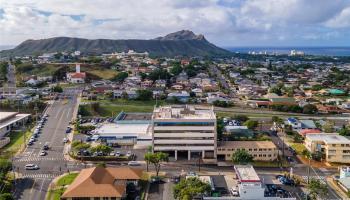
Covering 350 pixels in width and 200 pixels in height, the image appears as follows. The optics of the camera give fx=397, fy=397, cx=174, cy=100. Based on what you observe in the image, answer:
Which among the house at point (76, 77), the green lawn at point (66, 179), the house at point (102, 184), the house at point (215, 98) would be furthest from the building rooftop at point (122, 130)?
the house at point (76, 77)

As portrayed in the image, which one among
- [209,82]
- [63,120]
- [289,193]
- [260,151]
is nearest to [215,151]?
[260,151]

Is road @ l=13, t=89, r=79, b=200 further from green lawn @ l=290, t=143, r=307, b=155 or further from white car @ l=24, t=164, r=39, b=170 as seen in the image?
green lawn @ l=290, t=143, r=307, b=155

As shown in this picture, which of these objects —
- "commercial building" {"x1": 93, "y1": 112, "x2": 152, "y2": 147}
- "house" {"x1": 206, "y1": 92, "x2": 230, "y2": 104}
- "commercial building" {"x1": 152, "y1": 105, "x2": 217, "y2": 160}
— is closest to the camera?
"commercial building" {"x1": 152, "y1": 105, "x2": 217, "y2": 160}

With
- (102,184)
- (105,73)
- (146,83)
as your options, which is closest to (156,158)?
(102,184)

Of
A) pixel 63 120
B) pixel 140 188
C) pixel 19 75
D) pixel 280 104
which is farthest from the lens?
pixel 19 75

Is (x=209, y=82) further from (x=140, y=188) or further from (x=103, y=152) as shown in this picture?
(x=140, y=188)

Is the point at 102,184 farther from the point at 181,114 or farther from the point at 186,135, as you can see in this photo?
the point at 181,114

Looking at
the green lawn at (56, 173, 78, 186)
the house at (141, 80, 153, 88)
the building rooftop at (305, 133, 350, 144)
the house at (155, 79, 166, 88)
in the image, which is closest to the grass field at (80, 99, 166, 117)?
the house at (141, 80, 153, 88)
